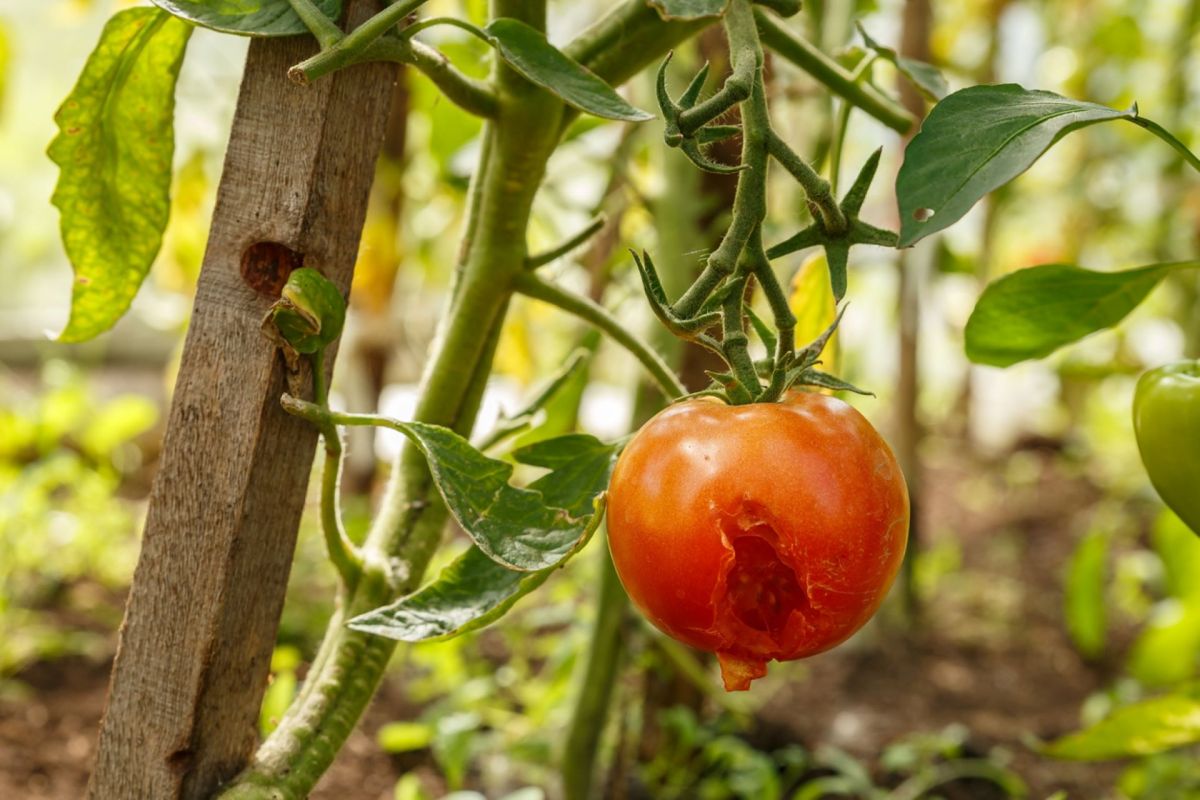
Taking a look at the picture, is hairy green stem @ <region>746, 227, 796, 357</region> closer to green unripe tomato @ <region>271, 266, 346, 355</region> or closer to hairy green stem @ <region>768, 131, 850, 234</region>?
hairy green stem @ <region>768, 131, 850, 234</region>

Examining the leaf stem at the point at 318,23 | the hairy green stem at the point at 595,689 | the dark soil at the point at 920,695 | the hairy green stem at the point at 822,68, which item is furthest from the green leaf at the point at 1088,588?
the leaf stem at the point at 318,23

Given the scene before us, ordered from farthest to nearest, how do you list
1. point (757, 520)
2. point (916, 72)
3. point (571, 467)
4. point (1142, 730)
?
point (1142, 730) < point (916, 72) < point (571, 467) < point (757, 520)

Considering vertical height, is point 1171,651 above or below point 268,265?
below

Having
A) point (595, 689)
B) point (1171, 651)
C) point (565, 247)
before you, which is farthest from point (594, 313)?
point (1171, 651)

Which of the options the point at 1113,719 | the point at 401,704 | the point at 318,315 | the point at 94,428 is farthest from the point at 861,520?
the point at 94,428

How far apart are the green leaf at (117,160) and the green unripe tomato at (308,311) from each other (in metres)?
0.17

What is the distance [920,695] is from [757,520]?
44.5 inches

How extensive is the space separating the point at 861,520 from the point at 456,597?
162 millimetres

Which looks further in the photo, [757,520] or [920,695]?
[920,695]

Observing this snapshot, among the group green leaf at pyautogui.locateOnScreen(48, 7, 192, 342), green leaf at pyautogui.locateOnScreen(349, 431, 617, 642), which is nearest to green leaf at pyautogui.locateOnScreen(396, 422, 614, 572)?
green leaf at pyautogui.locateOnScreen(349, 431, 617, 642)

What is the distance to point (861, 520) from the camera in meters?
0.36

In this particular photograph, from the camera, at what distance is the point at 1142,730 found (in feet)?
2.33

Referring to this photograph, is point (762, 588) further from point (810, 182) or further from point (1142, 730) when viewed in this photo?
point (1142, 730)

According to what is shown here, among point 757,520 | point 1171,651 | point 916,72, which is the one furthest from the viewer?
point 1171,651
